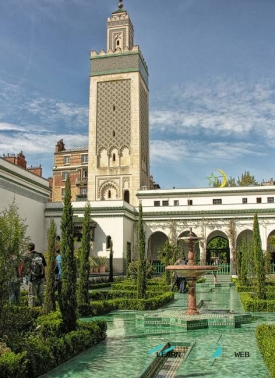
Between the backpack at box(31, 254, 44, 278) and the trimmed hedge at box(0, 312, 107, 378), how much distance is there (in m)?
2.25

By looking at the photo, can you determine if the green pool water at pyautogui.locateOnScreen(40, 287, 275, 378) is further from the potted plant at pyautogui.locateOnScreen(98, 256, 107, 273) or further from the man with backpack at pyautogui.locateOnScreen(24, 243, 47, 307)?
the potted plant at pyautogui.locateOnScreen(98, 256, 107, 273)

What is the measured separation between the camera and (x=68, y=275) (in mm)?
7910

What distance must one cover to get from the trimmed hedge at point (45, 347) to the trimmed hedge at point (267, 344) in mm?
2728

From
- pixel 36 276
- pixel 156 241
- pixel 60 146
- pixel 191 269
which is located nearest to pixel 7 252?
pixel 36 276

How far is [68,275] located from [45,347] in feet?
6.50

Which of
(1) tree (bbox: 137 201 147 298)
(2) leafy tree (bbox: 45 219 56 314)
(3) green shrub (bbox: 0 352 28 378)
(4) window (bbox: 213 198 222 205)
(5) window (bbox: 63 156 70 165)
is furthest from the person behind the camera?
(5) window (bbox: 63 156 70 165)

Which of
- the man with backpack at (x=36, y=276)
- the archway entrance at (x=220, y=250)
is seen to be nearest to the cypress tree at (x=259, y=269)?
the man with backpack at (x=36, y=276)

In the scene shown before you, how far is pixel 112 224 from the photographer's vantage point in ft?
107

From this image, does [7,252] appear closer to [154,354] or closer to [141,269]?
[154,354]

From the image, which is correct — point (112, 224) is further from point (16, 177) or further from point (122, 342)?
point (122, 342)

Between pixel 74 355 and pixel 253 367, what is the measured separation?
2.62m

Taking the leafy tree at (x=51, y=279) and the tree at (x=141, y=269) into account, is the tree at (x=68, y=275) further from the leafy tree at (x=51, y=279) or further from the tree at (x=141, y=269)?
the tree at (x=141, y=269)

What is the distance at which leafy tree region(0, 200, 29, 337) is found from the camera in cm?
617

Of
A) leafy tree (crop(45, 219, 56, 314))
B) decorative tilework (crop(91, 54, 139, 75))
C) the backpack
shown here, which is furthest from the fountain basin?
decorative tilework (crop(91, 54, 139, 75))
